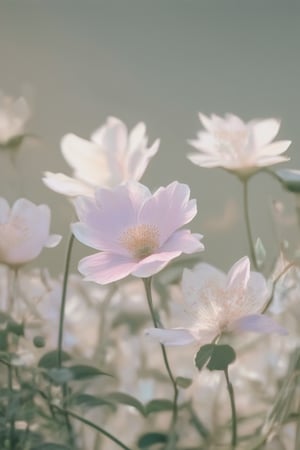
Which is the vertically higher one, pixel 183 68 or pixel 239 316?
pixel 183 68

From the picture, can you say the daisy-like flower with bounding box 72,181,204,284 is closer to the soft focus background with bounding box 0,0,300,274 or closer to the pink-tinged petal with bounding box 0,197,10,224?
the pink-tinged petal with bounding box 0,197,10,224

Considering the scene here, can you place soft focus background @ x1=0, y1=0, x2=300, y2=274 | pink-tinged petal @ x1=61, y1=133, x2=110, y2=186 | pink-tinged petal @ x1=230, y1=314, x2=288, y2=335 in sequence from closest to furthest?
1. pink-tinged petal @ x1=230, y1=314, x2=288, y2=335
2. pink-tinged petal @ x1=61, y1=133, x2=110, y2=186
3. soft focus background @ x1=0, y1=0, x2=300, y2=274

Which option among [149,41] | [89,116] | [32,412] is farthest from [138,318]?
[149,41]

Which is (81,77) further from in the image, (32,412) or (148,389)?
(32,412)

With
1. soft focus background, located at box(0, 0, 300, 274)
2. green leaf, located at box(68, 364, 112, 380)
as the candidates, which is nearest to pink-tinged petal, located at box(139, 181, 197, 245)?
green leaf, located at box(68, 364, 112, 380)

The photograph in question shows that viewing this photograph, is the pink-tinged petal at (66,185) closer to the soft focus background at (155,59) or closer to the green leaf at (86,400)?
the green leaf at (86,400)

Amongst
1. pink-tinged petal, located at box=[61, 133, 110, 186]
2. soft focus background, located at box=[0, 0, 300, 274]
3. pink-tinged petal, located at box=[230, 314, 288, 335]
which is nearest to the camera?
pink-tinged petal, located at box=[230, 314, 288, 335]
